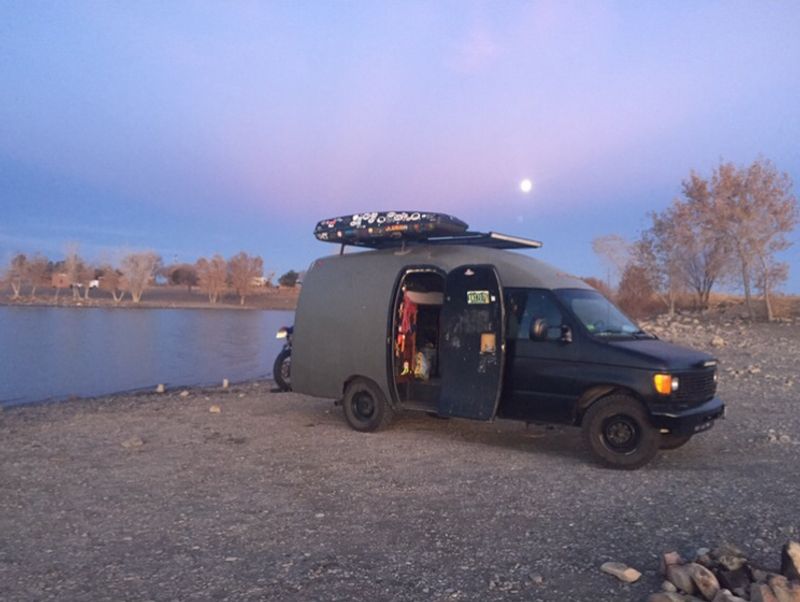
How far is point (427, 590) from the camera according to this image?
5.02 m

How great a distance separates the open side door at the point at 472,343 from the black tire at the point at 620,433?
1246mm

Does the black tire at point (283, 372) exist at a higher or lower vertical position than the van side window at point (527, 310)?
lower

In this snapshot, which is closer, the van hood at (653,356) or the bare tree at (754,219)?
the van hood at (653,356)

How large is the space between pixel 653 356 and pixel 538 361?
1.41 m

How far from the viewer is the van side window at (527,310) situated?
30.5 feet

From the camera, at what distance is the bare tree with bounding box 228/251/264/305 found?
110000mm

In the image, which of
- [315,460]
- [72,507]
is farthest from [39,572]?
[315,460]

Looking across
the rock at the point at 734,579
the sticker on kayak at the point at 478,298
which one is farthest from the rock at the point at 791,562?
the sticker on kayak at the point at 478,298

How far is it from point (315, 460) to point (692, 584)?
17.8 ft

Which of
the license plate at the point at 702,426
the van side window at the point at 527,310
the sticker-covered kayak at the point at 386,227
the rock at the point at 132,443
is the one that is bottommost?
the rock at the point at 132,443

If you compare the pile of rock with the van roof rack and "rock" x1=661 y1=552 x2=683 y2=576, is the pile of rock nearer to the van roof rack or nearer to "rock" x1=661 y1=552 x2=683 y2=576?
"rock" x1=661 y1=552 x2=683 y2=576

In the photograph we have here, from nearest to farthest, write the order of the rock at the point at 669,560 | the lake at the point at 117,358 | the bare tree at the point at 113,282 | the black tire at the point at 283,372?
the rock at the point at 669,560, the black tire at the point at 283,372, the lake at the point at 117,358, the bare tree at the point at 113,282

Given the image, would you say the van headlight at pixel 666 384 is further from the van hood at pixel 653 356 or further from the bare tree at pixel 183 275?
the bare tree at pixel 183 275

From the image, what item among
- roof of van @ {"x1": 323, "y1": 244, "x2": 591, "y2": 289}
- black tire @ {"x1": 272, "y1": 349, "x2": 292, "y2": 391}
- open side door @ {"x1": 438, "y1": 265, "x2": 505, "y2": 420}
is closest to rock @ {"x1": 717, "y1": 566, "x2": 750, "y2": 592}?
open side door @ {"x1": 438, "y1": 265, "x2": 505, "y2": 420}
